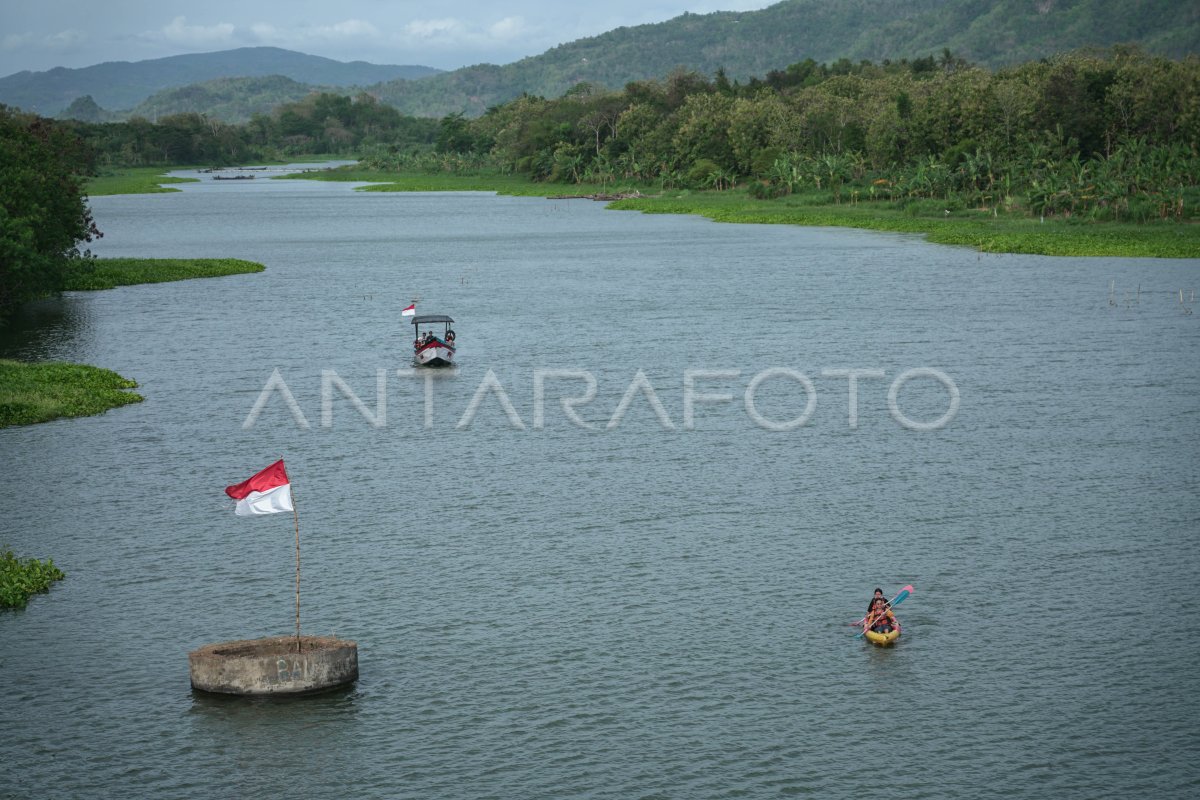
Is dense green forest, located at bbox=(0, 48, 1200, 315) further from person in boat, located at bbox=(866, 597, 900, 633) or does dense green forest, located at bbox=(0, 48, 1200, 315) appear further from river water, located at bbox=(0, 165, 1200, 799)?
person in boat, located at bbox=(866, 597, 900, 633)

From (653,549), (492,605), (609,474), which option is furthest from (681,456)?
(492,605)

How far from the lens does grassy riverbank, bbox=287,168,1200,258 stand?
117938mm

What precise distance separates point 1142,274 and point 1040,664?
259 ft

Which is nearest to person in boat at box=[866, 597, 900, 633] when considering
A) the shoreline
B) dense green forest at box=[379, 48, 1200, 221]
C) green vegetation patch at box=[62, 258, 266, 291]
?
the shoreline

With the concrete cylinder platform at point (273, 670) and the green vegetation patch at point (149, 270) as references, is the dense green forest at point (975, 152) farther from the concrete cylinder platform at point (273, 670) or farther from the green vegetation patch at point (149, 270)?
the concrete cylinder platform at point (273, 670)

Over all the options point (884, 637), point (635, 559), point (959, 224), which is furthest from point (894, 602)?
point (959, 224)

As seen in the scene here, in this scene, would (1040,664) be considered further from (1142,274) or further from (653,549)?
(1142,274)

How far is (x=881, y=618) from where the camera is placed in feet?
118

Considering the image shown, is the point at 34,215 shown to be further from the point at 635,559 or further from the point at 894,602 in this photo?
the point at 894,602

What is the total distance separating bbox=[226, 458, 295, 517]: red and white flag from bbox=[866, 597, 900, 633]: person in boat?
15586 millimetres

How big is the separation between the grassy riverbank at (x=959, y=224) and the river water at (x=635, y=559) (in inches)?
1226

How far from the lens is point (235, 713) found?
107 feet

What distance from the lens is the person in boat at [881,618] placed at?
36.0 m

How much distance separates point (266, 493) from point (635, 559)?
502 inches
